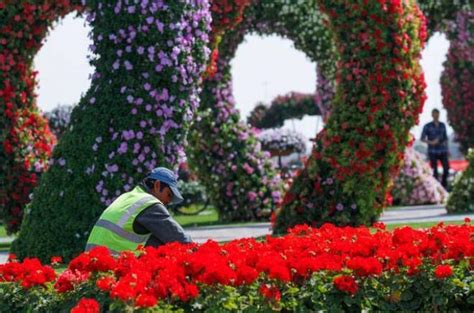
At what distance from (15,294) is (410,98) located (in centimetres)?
751

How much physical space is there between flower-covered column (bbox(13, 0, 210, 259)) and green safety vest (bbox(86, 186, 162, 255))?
3958 millimetres

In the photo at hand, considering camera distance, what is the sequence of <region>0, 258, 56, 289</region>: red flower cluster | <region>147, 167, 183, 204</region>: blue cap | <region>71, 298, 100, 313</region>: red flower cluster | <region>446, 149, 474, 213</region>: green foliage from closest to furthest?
<region>71, 298, 100, 313</region>: red flower cluster → <region>0, 258, 56, 289</region>: red flower cluster → <region>147, 167, 183, 204</region>: blue cap → <region>446, 149, 474, 213</region>: green foliage

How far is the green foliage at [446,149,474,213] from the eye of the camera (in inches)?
631

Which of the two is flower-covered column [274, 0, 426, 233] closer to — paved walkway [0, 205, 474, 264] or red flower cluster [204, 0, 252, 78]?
paved walkway [0, 205, 474, 264]

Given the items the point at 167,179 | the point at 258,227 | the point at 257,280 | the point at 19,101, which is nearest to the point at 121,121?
the point at 19,101

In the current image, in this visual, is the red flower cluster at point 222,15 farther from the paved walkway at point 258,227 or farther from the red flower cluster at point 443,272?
the red flower cluster at point 443,272

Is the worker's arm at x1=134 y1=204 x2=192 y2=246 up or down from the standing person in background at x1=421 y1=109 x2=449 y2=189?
down

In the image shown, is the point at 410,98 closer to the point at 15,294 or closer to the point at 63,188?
the point at 63,188

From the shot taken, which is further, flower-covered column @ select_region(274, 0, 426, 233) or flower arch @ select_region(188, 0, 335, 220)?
flower arch @ select_region(188, 0, 335, 220)

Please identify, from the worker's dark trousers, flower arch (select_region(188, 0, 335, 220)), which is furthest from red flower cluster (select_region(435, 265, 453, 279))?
the worker's dark trousers

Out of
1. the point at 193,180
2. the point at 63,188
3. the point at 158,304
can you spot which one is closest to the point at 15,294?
the point at 158,304

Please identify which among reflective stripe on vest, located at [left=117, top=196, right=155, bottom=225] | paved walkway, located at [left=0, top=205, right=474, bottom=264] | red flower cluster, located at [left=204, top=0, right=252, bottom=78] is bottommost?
paved walkway, located at [left=0, top=205, right=474, bottom=264]

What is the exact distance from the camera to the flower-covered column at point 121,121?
35.0 feet

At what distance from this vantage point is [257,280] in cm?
521
